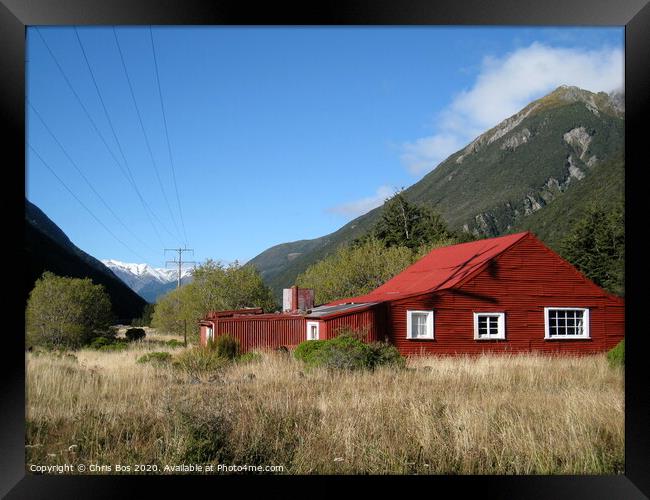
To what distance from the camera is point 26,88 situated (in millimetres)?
5141

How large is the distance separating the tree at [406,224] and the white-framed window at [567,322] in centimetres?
2721

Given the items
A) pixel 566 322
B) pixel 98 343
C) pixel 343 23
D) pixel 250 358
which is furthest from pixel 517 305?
pixel 343 23

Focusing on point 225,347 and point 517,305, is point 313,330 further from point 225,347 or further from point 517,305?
point 517,305

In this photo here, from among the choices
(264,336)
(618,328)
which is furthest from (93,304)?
(618,328)

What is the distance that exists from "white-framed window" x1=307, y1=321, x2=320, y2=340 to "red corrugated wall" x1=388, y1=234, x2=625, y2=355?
7.81ft

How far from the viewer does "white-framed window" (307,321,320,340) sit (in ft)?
70.3

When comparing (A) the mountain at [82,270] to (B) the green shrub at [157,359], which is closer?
(B) the green shrub at [157,359]

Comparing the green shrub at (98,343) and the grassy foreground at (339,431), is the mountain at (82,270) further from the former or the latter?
the grassy foreground at (339,431)

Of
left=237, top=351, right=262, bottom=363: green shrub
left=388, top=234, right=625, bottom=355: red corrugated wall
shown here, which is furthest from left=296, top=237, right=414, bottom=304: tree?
left=237, top=351, right=262, bottom=363: green shrub

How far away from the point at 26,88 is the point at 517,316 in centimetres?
1934

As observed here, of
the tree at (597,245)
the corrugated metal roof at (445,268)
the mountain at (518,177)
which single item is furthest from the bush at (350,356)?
the mountain at (518,177)

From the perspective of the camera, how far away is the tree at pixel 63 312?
2955cm

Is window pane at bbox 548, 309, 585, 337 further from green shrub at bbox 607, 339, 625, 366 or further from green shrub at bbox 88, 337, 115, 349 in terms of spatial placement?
green shrub at bbox 88, 337, 115, 349

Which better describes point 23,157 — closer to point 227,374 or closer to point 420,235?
point 227,374
